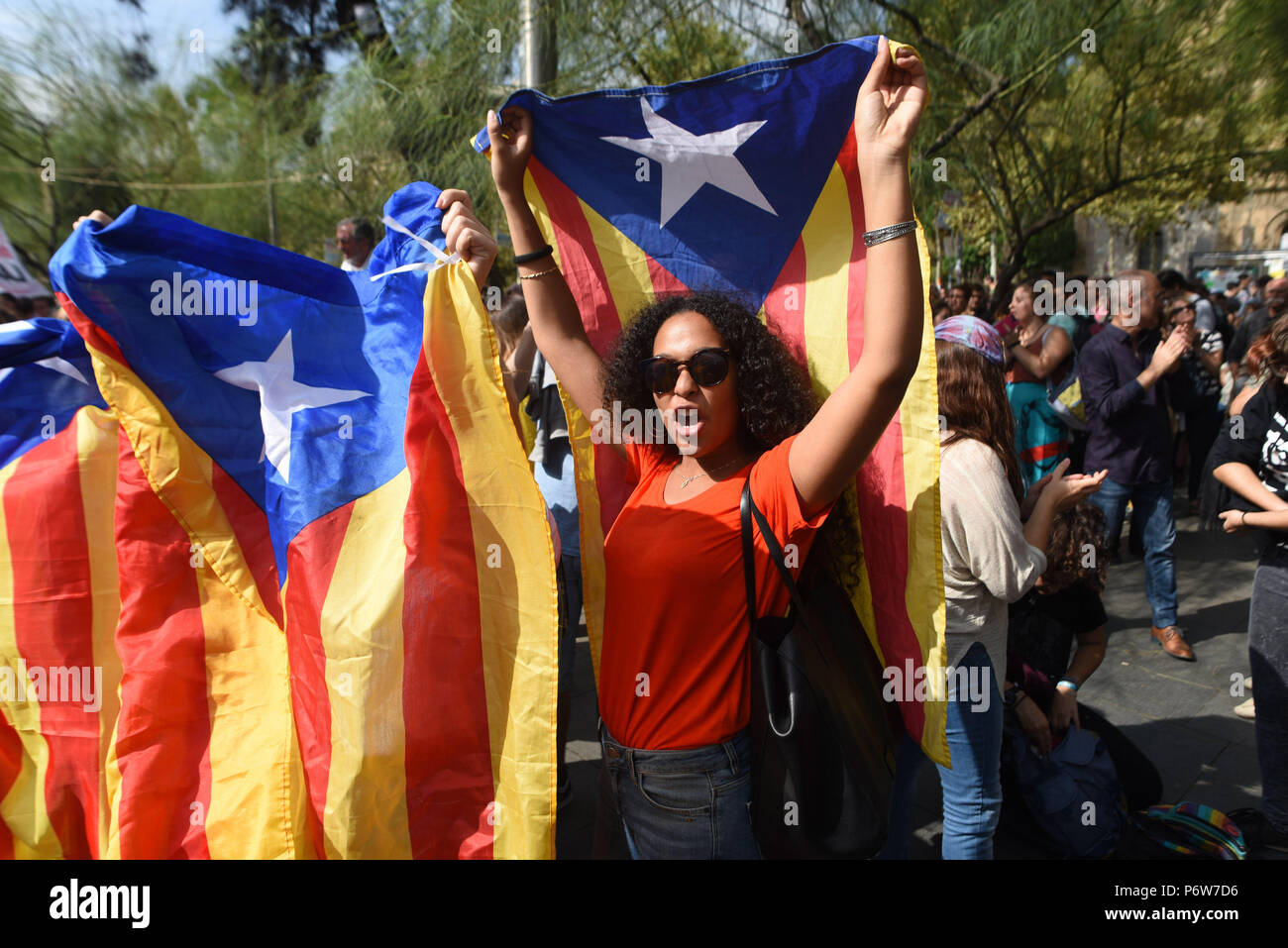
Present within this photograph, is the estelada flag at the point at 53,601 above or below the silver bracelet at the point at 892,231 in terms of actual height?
below

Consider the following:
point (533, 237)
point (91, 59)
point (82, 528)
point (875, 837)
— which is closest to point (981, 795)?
point (875, 837)

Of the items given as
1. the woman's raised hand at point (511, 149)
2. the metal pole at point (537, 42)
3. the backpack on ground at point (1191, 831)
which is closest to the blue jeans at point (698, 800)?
the woman's raised hand at point (511, 149)

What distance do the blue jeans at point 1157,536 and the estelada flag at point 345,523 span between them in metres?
4.17

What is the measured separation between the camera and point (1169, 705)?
13.9ft

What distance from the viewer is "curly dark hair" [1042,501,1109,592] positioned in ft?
9.15

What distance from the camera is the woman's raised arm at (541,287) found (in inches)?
79.2

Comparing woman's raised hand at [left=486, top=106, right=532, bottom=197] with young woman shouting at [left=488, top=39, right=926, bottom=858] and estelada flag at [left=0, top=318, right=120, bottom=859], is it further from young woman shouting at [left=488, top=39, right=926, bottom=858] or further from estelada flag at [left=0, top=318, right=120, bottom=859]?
estelada flag at [left=0, top=318, right=120, bottom=859]

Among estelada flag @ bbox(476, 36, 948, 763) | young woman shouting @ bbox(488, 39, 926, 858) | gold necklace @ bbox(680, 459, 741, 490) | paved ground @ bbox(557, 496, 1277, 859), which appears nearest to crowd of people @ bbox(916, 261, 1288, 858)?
paved ground @ bbox(557, 496, 1277, 859)

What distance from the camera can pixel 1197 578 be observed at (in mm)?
6059

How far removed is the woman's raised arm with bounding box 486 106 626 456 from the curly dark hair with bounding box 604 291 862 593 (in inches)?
2.5

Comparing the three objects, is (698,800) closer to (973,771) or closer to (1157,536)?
(973,771)

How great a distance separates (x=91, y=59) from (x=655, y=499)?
423 inches

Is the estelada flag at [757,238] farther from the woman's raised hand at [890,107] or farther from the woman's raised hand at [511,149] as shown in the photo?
the woman's raised hand at [890,107]
